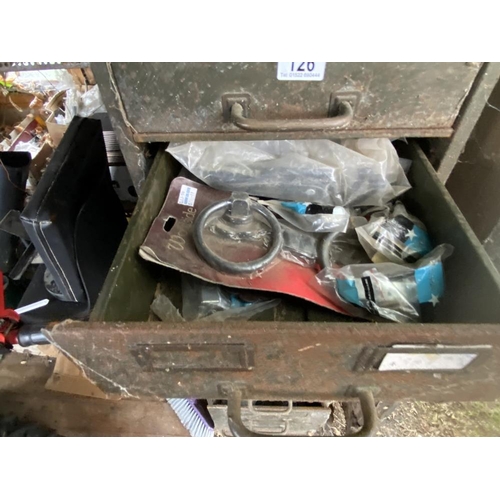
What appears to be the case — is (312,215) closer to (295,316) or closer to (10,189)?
(295,316)

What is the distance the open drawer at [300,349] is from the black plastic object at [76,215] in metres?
0.20

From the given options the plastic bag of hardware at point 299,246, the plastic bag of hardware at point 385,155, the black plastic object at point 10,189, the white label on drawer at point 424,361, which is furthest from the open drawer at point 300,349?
the black plastic object at point 10,189

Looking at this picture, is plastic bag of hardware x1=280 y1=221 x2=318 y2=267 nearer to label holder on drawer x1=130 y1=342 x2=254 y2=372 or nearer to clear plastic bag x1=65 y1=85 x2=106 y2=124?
label holder on drawer x1=130 y1=342 x2=254 y2=372

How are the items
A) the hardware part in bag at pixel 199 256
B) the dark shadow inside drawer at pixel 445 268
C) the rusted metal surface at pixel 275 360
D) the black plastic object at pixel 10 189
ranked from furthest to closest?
the black plastic object at pixel 10 189 → the hardware part in bag at pixel 199 256 → the dark shadow inside drawer at pixel 445 268 → the rusted metal surface at pixel 275 360

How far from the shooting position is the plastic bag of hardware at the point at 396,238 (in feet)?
2.29

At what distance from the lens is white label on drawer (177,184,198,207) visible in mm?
740

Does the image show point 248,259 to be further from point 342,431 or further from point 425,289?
point 342,431

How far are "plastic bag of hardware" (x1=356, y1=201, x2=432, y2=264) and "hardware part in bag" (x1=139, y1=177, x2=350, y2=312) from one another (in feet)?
0.38

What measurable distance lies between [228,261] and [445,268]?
0.34 m

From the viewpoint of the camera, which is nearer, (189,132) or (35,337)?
(189,132)

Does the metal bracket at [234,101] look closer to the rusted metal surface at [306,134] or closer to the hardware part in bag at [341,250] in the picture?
the rusted metal surface at [306,134]

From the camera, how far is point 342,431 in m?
0.99

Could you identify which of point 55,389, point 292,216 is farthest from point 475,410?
point 55,389

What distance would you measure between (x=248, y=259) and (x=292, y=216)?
0.14 m
